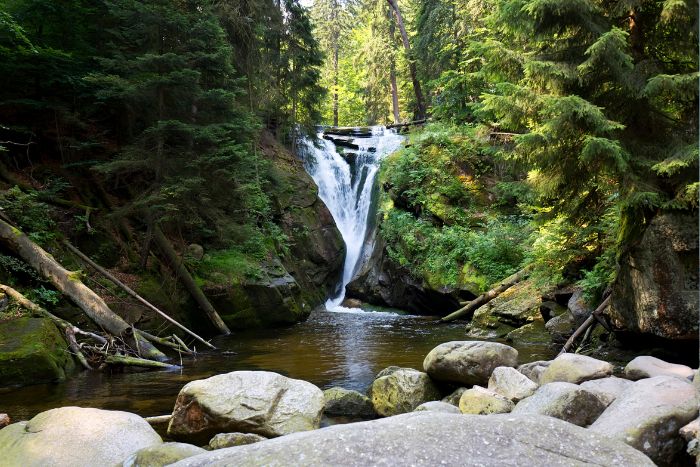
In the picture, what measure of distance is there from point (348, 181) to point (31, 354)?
17867mm

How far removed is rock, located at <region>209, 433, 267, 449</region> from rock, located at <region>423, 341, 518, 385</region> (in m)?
2.84

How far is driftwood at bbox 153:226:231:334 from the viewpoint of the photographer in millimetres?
12602

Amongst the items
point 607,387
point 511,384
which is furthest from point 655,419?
point 511,384

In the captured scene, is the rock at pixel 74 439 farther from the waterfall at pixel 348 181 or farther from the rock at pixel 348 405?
the waterfall at pixel 348 181

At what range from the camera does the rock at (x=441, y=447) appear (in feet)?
8.83

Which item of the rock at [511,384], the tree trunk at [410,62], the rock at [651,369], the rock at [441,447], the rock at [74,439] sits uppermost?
the tree trunk at [410,62]

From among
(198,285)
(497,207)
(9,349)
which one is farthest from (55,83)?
(497,207)

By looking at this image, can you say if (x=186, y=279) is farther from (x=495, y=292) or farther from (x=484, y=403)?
(x=484, y=403)

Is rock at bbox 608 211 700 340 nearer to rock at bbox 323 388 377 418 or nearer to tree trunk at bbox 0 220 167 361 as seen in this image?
rock at bbox 323 388 377 418

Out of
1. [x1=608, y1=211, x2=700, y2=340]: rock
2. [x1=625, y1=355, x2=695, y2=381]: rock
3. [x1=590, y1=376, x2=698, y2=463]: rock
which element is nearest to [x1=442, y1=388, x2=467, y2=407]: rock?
[x1=625, y1=355, x2=695, y2=381]: rock

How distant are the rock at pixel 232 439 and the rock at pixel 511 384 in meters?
2.94

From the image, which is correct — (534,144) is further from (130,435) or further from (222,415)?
(130,435)

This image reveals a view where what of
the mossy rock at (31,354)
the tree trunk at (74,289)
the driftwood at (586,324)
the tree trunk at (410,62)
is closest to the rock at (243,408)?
the mossy rock at (31,354)

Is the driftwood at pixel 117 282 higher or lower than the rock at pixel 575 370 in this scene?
higher
